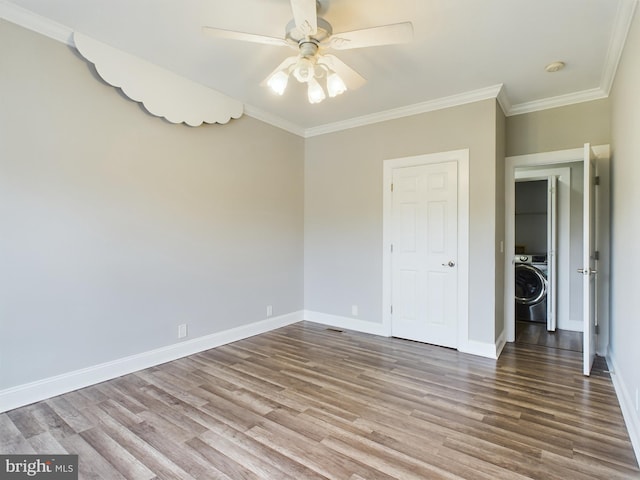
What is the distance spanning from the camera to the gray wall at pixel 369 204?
3338 millimetres

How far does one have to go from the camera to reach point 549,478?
1.66 metres

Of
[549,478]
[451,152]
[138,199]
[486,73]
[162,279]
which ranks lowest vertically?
[549,478]

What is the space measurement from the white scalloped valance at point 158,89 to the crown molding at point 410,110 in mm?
1252

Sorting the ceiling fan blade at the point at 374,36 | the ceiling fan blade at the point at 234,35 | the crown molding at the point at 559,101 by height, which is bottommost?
the ceiling fan blade at the point at 374,36

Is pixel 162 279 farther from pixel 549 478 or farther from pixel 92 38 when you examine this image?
pixel 549 478

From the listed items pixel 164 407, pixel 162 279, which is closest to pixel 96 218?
pixel 162 279

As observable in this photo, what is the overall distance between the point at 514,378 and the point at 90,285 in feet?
11.5

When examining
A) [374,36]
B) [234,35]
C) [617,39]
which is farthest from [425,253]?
[234,35]

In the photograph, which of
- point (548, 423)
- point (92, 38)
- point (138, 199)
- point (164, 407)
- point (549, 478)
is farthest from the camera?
point (138, 199)

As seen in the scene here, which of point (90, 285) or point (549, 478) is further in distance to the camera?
point (90, 285)

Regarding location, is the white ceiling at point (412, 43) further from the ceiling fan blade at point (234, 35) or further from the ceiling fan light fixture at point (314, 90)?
the ceiling fan light fixture at point (314, 90)

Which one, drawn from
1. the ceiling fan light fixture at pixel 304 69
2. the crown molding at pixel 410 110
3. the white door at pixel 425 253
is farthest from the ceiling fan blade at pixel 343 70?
the white door at pixel 425 253

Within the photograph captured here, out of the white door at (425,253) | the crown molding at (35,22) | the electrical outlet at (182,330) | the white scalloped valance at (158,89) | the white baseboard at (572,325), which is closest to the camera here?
the crown molding at (35,22)

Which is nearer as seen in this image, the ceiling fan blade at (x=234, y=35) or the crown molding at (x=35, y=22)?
the ceiling fan blade at (x=234, y=35)
